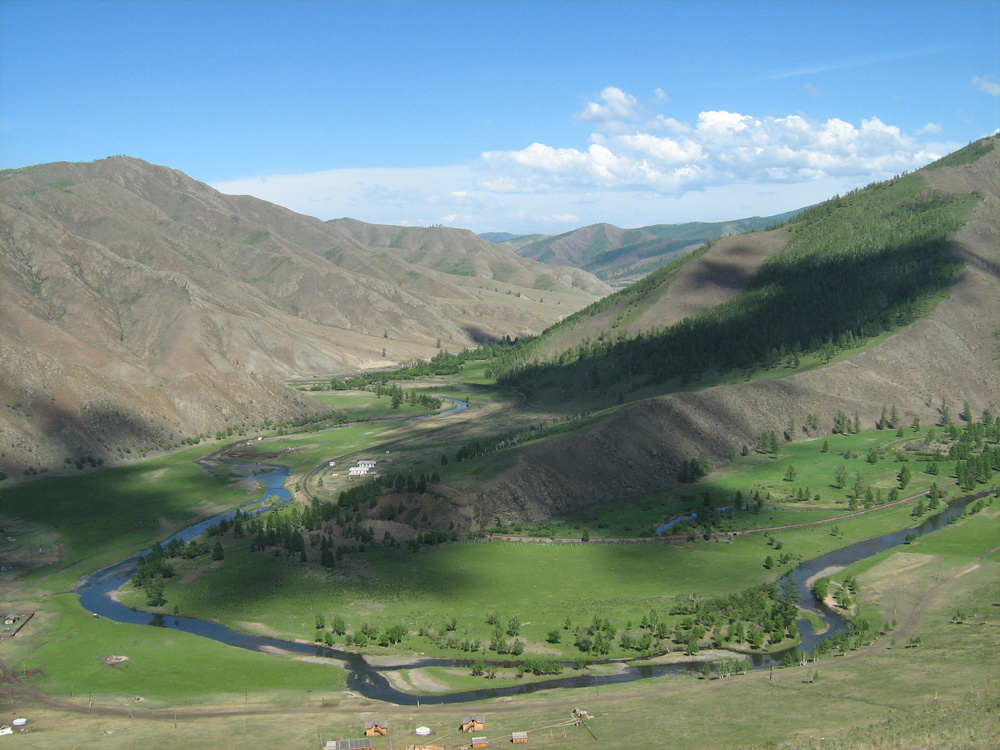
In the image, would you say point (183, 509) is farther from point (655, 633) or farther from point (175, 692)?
point (655, 633)

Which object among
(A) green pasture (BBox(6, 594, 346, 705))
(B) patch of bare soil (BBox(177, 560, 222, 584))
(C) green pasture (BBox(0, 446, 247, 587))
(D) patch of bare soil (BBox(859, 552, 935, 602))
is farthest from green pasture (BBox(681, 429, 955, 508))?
(C) green pasture (BBox(0, 446, 247, 587))

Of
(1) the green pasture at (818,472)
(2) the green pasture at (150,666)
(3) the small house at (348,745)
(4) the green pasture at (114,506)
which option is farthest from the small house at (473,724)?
(1) the green pasture at (818,472)

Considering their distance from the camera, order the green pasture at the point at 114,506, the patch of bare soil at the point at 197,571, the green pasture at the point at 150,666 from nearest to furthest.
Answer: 1. the green pasture at the point at 150,666
2. the patch of bare soil at the point at 197,571
3. the green pasture at the point at 114,506

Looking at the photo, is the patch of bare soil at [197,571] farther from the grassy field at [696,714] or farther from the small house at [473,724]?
the small house at [473,724]

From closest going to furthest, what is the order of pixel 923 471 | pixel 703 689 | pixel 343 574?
pixel 703 689 → pixel 343 574 → pixel 923 471

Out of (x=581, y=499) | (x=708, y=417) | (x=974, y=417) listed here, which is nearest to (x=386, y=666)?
(x=581, y=499)

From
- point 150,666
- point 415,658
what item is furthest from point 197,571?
point 415,658

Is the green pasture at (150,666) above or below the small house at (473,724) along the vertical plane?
above
